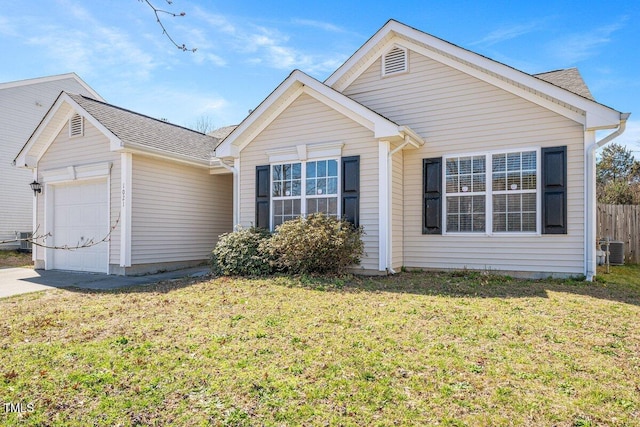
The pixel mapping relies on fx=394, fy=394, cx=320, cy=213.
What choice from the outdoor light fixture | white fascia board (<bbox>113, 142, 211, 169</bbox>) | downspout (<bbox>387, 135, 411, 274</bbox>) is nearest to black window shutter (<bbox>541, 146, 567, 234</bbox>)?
downspout (<bbox>387, 135, 411, 274</bbox>)

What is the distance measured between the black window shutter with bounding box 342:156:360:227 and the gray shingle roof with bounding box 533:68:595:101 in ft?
16.3

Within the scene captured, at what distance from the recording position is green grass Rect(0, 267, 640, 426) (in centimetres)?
294

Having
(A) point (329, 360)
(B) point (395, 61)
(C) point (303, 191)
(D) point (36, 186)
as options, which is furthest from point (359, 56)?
(D) point (36, 186)

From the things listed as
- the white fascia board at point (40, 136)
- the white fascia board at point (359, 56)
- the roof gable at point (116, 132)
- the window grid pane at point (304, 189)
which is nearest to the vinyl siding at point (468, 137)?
Answer: the white fascia board at point (359, 56)

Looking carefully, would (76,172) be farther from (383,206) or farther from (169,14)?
(169,14)

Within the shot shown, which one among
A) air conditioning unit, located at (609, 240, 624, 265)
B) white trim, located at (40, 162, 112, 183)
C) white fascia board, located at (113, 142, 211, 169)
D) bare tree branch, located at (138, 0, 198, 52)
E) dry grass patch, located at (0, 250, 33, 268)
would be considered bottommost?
dry grass patch, located at (0, 250, 33, 268)

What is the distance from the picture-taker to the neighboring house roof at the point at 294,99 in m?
8.47

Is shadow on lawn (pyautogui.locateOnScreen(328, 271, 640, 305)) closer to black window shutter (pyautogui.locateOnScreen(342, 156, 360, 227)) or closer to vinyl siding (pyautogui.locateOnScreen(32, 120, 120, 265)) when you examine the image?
black window shutter (pyautogui.locateOnScreen(342, 156, 360, 227))

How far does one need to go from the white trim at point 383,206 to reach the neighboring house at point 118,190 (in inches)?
229

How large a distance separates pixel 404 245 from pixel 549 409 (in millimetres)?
6691

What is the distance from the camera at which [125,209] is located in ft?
33.2

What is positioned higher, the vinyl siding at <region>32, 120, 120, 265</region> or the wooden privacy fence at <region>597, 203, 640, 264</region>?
the vinyl siding at <region>32, 120, 120, 265</region>

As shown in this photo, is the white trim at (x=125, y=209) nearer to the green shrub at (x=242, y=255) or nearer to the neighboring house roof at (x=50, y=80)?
the green shrub at (x=242, y=255)

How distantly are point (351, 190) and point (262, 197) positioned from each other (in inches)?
96.8
